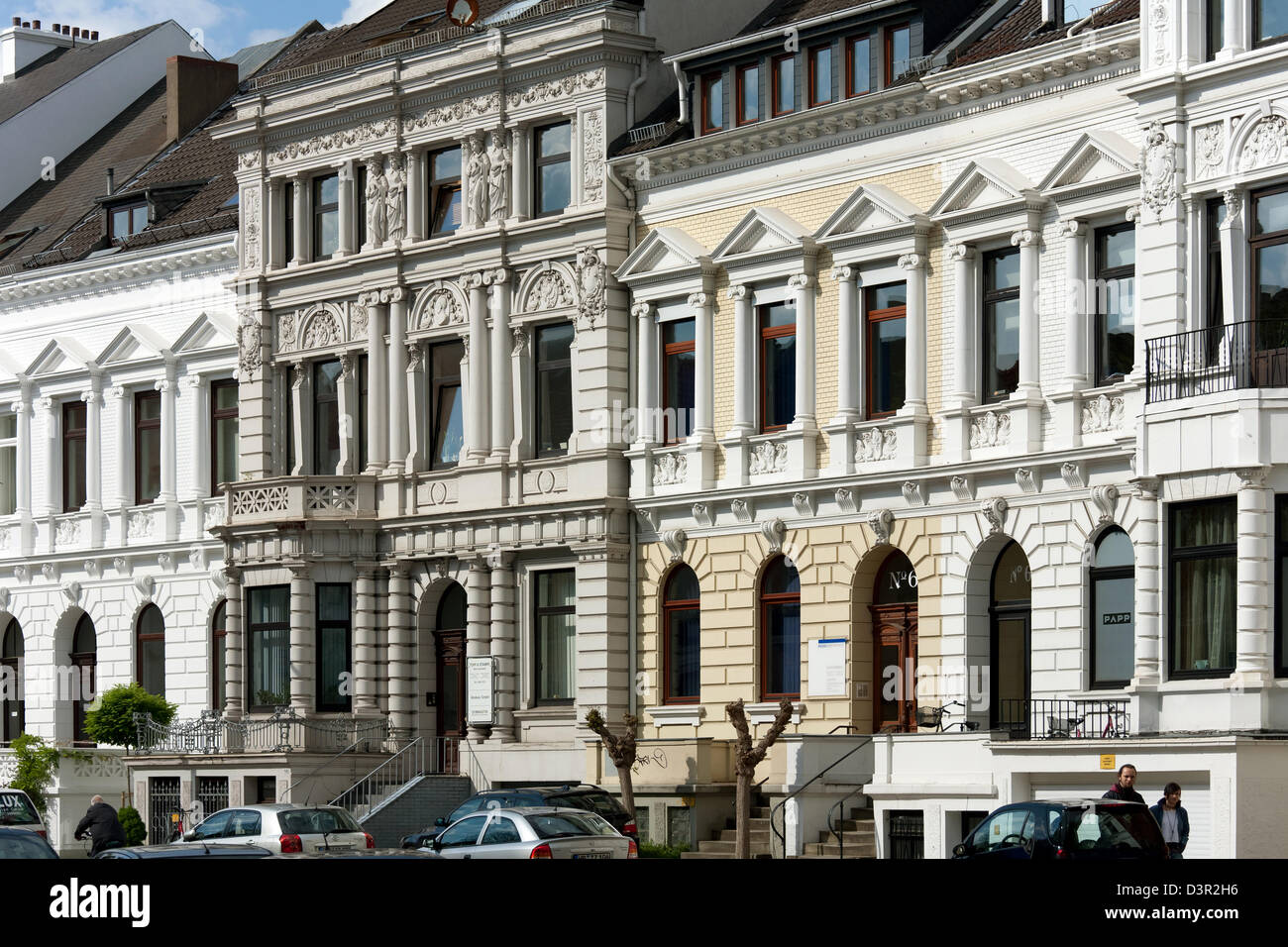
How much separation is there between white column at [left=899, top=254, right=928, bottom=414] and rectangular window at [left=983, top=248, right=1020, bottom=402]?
3.64 ft

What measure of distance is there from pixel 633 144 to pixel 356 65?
7364 millimetres

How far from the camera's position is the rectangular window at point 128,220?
55594 millimetres

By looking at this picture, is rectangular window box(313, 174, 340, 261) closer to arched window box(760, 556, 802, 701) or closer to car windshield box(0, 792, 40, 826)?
arched window box(760, 556, 802, 701)

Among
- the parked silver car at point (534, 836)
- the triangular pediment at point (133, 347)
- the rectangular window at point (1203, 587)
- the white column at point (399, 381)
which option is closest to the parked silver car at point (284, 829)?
the parked silver car at point (534, 836)

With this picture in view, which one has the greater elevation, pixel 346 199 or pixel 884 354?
pixel 346 199

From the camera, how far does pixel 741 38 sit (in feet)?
138

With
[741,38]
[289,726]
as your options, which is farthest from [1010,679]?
[289,726]

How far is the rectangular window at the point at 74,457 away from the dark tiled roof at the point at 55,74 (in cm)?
1159

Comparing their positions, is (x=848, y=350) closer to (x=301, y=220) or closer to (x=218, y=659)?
(x=301, y=220)

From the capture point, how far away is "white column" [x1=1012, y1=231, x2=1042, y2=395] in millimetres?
36406

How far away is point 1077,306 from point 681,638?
35.8 ft

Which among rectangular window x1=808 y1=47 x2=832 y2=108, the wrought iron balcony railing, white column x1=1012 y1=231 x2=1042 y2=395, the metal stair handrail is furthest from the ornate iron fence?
the wrought iron balcony railing

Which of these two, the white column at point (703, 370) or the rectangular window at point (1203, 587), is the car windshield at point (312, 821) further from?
the white column at point (703, 370)
